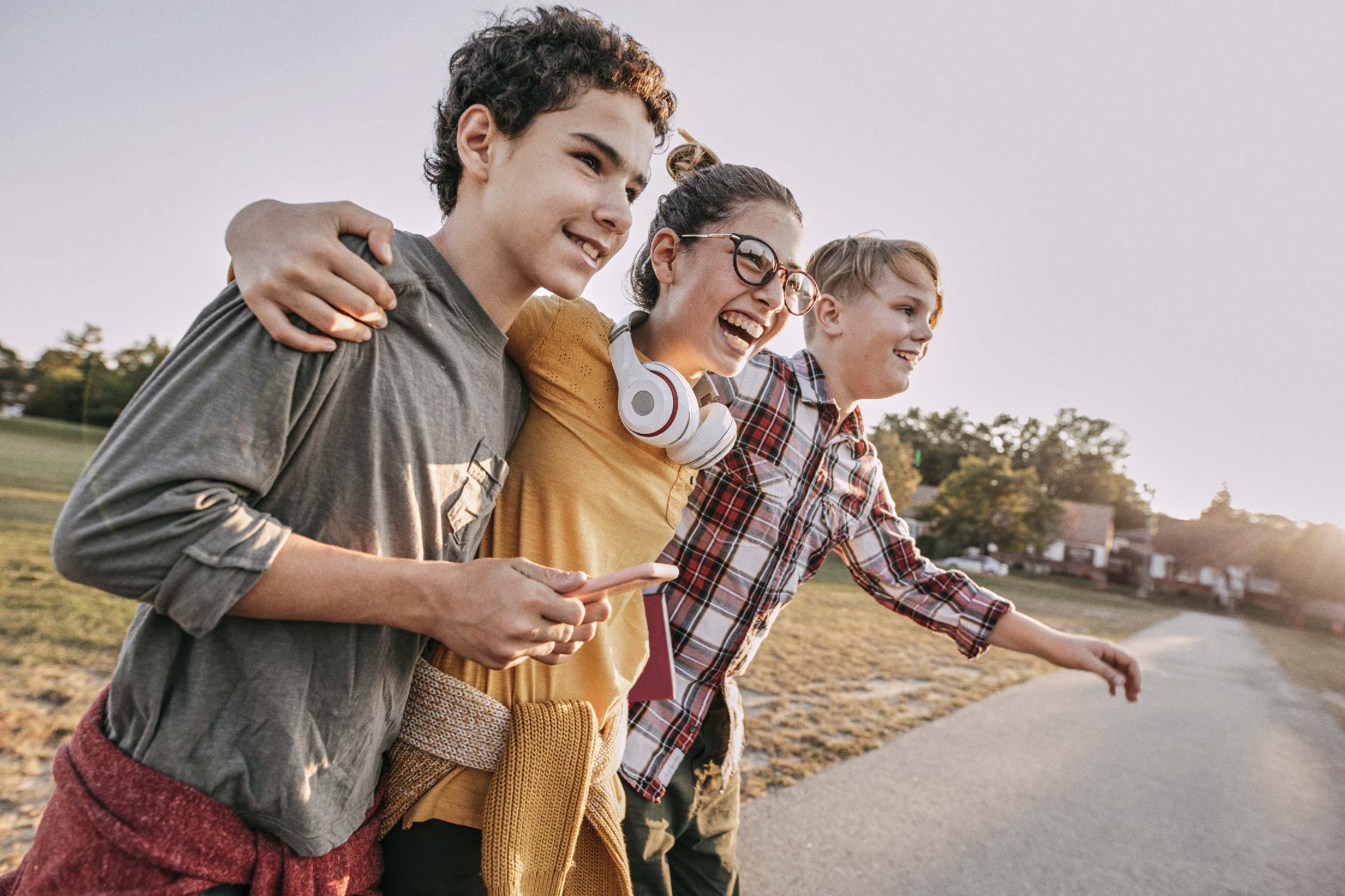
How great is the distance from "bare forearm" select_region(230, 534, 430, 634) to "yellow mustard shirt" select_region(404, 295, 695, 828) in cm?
39

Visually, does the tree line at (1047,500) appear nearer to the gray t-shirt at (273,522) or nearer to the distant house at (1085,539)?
the distant house at (1085,539)

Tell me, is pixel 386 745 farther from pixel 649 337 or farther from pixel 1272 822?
pixel 1272 822

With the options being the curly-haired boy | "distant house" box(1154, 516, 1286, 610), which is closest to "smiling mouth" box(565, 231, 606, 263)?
the curly-haired boy

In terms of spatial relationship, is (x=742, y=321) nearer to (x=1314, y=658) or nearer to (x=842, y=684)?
(x=842, y=684)

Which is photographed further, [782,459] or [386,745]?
[782,459]

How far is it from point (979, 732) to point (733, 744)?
498 cm

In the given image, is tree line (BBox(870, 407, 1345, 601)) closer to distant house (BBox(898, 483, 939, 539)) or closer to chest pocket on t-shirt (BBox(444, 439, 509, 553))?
distant house (BBox(898, 483, 939, 539))

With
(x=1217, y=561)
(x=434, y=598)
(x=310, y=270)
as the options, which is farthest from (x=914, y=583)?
(x=1217, y=561)

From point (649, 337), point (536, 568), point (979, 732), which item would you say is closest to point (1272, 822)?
point (979, 732)

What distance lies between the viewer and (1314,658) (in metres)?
19.8

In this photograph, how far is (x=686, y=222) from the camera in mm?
2121

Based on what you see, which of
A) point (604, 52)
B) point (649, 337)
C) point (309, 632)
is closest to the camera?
point (309, 632)

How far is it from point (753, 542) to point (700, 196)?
106 cm

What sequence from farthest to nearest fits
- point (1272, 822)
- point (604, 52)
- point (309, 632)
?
point (1272, 822)
point (604, 52)
point (309, 632)
